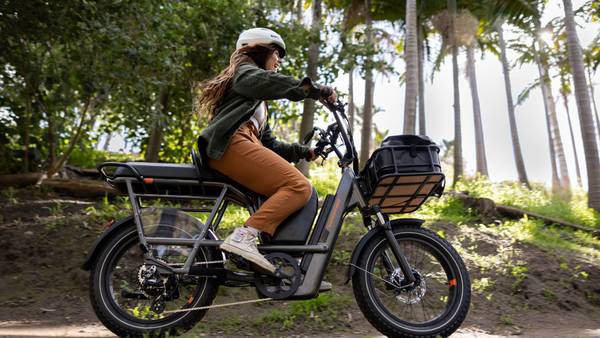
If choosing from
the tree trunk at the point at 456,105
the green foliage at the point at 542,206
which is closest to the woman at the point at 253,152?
the green foliage at the point at 542,206

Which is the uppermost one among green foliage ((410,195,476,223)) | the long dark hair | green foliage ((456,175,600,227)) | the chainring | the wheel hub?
the long dark hair

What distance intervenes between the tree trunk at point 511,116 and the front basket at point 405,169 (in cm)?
1604

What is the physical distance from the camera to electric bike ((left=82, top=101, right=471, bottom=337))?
10.9 ft

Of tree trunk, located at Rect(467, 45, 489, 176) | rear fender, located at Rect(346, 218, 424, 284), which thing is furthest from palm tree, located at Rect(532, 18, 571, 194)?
rear fender, located at Rect(346, 218, 424, 284)

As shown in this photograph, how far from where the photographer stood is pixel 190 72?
35.4 feet

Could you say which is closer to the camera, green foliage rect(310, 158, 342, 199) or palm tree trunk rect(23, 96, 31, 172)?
palm tree trunk rect(23, 96, 31, 172)

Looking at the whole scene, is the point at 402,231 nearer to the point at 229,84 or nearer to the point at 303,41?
the point at 229,84

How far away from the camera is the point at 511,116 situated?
1975cm

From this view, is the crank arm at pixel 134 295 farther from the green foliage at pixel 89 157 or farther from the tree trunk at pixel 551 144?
the tree trunk at pixel 551 144

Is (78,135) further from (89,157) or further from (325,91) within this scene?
(325,91)

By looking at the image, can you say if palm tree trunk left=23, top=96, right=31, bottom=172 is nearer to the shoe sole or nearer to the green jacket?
the green jacket

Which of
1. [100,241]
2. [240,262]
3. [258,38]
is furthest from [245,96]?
[100,241]

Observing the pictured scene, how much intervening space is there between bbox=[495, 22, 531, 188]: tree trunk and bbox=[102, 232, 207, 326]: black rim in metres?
16.7

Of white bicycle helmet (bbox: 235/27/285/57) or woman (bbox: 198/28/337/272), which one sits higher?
white bicycle helmet (bbox: 235/27/285/57)
